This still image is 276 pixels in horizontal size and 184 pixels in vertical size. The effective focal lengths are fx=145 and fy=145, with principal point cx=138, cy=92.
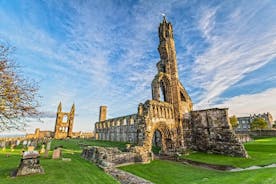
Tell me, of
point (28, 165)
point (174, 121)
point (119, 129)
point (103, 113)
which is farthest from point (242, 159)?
point (103, 113)

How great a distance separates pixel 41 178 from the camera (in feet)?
26.3

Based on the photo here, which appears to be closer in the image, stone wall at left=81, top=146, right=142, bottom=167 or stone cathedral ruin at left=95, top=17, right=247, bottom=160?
stone wall at left=81, top=146, right=142, bottom=167

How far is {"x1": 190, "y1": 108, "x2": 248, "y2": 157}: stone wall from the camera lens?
1992 cm

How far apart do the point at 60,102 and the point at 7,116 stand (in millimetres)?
62527

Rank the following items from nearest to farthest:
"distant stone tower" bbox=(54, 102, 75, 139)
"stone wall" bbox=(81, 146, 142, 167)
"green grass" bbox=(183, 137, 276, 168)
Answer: "stone wall" bbox=(81, 146, 142, 167) < "green grass" bbox=(183, 137, 276, 168) < "distant stone tower" bbox=(54, 102, 75, 139)

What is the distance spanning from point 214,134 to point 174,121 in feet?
20.0

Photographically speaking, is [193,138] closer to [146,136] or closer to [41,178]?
[146,136]

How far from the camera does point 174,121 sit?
925 inches

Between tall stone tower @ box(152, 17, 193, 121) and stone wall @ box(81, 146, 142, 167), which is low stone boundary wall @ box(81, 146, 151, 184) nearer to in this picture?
stone wall @ box(81, 146, 142, 167)

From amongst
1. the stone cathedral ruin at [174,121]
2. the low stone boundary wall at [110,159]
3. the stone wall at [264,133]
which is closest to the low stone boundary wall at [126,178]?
the low stone boundary wall at [110,159]

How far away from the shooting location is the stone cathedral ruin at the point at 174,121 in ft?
63.5

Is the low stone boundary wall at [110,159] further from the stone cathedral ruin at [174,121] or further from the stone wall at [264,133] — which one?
the stone wall at [264,133]

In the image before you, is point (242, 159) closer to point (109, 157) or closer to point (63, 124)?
point (109, 157)

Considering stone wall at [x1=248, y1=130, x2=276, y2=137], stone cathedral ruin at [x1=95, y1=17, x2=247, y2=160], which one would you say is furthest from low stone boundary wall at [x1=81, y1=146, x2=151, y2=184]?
stone wall at [x1=248, y1=130, x2=276, y2=137]
